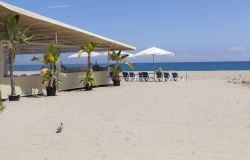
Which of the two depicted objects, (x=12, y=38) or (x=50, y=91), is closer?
(x=12, y=38)

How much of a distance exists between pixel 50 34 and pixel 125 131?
400 inches

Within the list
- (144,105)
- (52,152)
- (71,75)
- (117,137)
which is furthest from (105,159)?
(71,75)

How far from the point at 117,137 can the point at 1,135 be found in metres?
2.05

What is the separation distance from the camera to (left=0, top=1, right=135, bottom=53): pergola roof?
1261 centimetres

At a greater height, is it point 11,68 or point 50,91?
point 11,68

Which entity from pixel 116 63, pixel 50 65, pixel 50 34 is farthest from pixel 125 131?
pixel 116 63

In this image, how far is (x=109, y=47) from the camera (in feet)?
70.9

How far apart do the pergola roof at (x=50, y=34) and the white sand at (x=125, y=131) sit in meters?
2.91

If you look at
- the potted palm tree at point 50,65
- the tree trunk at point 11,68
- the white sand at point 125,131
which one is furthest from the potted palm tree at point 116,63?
the white sand at point 125,131

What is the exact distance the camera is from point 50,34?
656 inches

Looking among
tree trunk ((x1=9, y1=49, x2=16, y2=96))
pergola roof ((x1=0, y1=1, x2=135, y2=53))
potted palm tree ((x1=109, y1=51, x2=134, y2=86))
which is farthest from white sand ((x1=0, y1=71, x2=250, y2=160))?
potted palm tree ((x1=109, y1=51, x2=134, y2=86))

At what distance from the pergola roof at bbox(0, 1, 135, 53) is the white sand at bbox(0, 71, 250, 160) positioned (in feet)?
9.56

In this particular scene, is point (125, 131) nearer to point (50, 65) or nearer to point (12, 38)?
point (12, 38)

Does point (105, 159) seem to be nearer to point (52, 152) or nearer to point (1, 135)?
point (52, 152)
